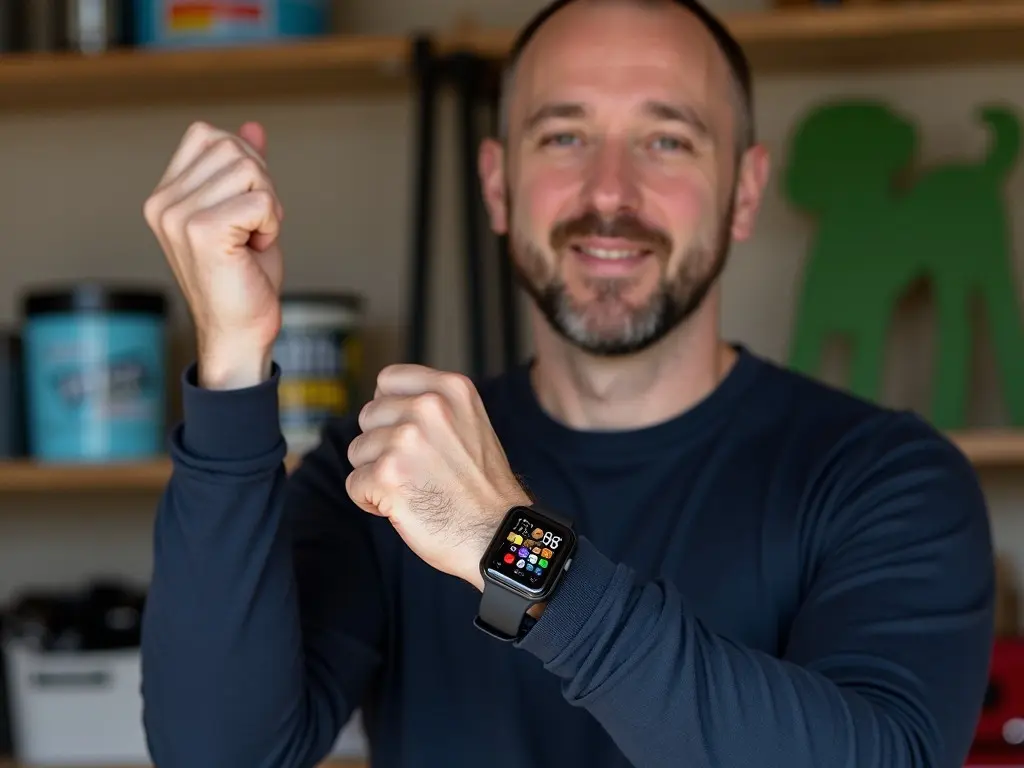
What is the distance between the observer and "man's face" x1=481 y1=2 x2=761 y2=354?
1.35m

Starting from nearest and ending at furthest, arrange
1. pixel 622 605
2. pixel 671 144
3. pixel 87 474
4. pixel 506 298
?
pixel 622 605 < pixel 671 144 < pixel 87 474 < pixel 506 298

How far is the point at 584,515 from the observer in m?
1.28

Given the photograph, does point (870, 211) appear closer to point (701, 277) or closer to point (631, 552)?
point (701, 277)

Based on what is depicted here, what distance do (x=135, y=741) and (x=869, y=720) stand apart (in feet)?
3.98

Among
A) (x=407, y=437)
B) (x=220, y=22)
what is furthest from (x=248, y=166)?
(x=220, y=22)

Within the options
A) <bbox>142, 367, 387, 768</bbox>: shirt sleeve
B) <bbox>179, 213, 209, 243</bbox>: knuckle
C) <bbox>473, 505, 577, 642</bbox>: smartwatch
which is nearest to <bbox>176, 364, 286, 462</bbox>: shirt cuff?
<bbox>142, 367, 387, 768</bbox>: shirt sleeve

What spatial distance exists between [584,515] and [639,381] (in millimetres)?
163

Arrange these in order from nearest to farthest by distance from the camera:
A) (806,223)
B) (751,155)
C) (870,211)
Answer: (751,155)
(870,211)
(806,223)

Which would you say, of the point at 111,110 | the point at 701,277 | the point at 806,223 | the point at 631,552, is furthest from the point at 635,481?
the point at 111,110

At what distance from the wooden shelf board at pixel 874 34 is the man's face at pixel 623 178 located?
35cm

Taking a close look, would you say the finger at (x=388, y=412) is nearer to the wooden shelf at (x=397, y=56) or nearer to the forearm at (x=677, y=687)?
the forearm at (x=677, y=687)

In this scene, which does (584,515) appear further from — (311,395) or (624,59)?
(311,395)

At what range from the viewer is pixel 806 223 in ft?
6.55

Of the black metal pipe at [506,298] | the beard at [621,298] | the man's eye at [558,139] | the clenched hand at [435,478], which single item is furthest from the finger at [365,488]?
the black metal pipe at [506,298]
